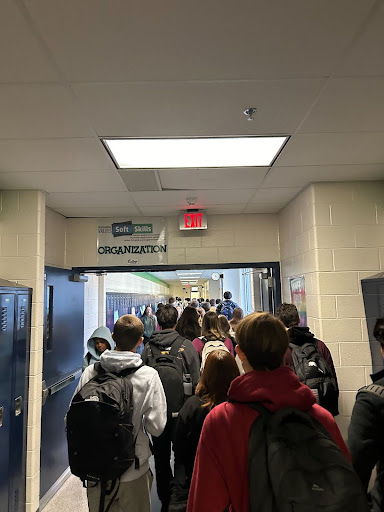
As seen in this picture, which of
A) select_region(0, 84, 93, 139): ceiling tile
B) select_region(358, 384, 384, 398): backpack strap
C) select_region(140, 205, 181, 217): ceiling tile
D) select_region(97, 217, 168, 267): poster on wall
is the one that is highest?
select_region(0, 84, 93, 139): ceiling tile

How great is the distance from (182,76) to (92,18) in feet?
1.42

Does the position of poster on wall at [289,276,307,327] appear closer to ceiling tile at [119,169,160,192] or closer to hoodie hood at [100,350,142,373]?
ceiling tile at [119,169,160,192]

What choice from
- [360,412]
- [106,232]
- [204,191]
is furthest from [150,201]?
[360,412]

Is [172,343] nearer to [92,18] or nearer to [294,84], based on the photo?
[294,84]

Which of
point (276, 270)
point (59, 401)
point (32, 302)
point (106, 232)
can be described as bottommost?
point (59, 401)

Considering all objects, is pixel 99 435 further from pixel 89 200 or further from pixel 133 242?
pixel 133 242

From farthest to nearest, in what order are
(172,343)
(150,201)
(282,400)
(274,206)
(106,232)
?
(106,232) < (274,206) < (150,201) < (172,343) < (282,400)

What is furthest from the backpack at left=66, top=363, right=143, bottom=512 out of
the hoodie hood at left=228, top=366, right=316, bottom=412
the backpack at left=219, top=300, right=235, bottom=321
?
the backpack at left=219, top=300, right=235, bottom=321

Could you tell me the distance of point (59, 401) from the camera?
3.41 m

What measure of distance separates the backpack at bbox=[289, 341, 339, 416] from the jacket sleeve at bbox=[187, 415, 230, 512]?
4.42 ft

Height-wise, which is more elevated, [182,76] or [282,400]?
[182,76]

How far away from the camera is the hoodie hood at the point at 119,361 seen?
6.34ft

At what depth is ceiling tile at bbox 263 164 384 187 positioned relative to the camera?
8.54ft

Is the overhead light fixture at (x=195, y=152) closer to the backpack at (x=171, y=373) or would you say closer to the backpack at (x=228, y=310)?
the backpack at (x=171, y=373)
